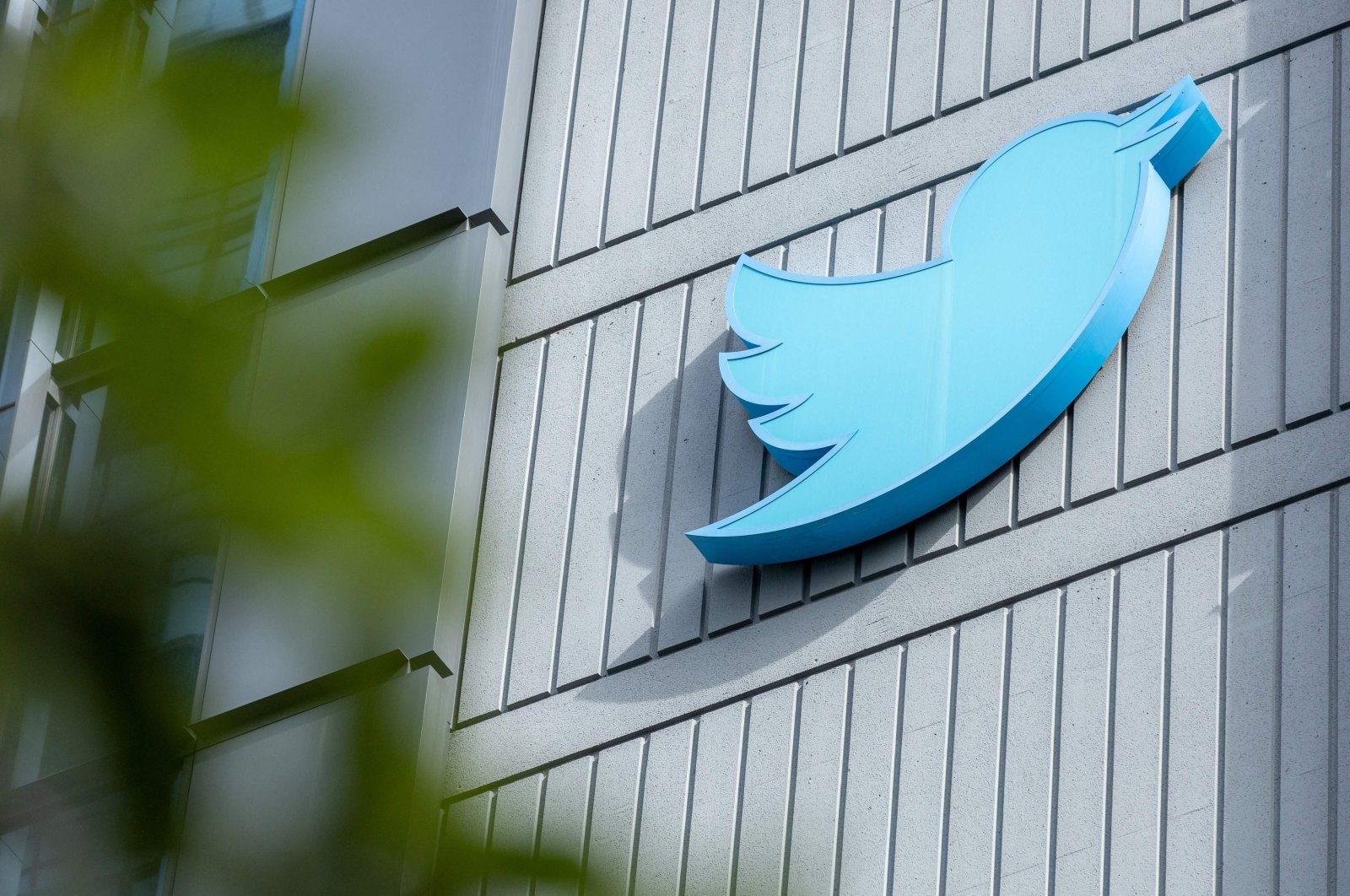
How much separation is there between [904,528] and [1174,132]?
1.60 meters

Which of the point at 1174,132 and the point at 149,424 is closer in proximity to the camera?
the point at 149,424

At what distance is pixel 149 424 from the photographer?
1.08 metres

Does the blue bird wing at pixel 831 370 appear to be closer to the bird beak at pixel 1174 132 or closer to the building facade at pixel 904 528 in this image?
the building facade at pixel 904 528

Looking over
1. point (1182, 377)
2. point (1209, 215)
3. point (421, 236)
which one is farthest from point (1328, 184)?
point (421, 236)

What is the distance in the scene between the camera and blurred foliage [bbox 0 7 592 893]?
106cm

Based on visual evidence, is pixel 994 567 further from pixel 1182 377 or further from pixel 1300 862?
pixel 1300 862

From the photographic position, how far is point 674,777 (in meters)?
5.80

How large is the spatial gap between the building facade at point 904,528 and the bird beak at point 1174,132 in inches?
4.3

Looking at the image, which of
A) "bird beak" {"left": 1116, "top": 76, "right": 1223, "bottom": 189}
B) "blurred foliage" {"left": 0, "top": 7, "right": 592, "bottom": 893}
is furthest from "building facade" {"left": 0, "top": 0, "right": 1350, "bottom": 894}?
"blurred foliage" {"left": 0, "top": 7, "right": 592, "bottom": 893}

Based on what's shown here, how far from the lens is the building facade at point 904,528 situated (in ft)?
17.4

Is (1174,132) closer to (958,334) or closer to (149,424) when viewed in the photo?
(958,334)

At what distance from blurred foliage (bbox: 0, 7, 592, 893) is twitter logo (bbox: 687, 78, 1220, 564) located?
474 cm

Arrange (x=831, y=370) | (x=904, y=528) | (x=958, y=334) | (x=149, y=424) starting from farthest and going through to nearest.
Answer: (x=831, y=370)
(x=958, y=334)
(x=904, y=528)
(x=149, y=424)

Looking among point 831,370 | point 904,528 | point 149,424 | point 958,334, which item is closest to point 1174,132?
point 958,334
